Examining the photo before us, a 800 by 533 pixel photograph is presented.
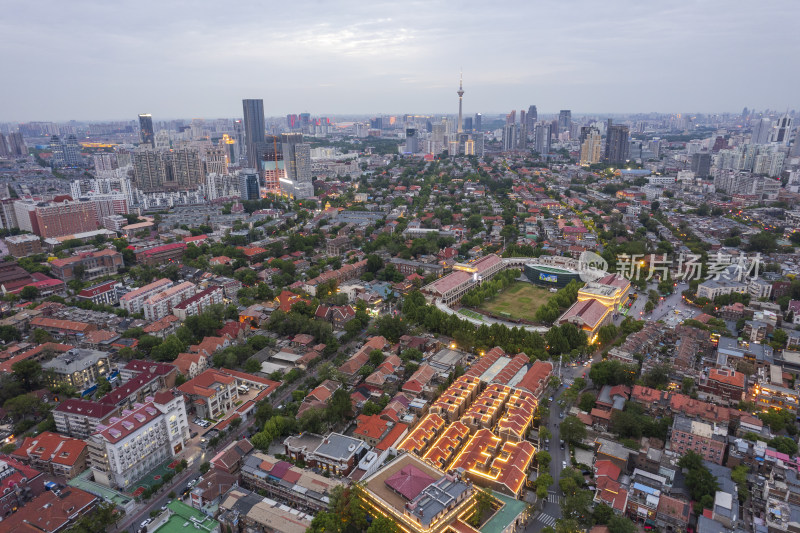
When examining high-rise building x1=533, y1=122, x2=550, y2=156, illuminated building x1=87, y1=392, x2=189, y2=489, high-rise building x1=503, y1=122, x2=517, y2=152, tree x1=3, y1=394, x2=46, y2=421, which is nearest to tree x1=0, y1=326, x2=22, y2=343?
tree x1=3, y1=394, x2=46, y2=421

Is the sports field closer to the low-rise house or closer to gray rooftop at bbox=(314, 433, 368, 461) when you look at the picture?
gray rooftop at bbox=(314, 433, 368, 461)

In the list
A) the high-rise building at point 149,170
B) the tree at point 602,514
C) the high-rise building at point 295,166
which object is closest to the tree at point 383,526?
the tree at point 602,514

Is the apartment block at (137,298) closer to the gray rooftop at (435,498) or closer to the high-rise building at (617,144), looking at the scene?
the gray rooftop at (435,498)

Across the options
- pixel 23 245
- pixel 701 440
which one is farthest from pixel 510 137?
pixel 701 440

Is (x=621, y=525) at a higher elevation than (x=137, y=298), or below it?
below

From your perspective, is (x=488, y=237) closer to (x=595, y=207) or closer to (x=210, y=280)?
(x=595, y=207)

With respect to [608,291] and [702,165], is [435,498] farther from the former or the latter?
[702,165]
